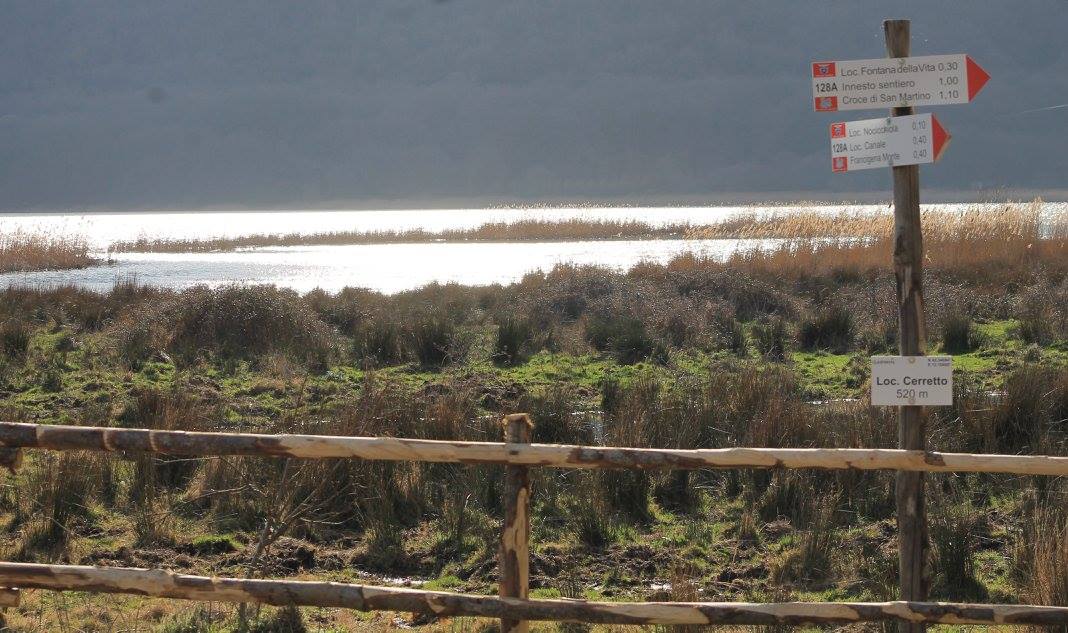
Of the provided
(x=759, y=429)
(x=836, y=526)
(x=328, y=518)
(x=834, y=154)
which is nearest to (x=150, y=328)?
(x=328, y=518)

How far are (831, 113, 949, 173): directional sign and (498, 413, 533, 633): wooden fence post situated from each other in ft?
5.97

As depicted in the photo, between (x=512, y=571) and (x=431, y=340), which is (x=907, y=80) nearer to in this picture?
(x=512, y=571)

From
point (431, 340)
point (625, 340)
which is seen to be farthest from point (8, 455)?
point (625, 340)

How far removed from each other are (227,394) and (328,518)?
14.8 ft

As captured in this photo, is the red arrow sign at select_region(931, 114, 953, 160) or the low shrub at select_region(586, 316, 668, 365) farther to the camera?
the low shrub at select_region(586, 316, 668, 365)

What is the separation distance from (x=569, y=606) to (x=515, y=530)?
37 cm

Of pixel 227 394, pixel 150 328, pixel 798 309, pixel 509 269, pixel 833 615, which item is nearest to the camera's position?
pixel 833 615

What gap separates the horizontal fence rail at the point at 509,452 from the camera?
13.4 feet

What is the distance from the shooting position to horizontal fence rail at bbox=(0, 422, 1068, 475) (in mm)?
4082

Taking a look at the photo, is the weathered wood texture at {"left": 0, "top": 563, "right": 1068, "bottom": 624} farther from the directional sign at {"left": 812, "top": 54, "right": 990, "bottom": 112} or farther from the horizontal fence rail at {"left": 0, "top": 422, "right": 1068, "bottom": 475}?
the directional sign at {"left": 812, "top": 54, "right": 990, "bottom": 112}

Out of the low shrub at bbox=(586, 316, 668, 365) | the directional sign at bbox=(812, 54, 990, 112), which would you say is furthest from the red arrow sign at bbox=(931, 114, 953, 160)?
the low shrub at bbox=(586, 316, 668, 365)

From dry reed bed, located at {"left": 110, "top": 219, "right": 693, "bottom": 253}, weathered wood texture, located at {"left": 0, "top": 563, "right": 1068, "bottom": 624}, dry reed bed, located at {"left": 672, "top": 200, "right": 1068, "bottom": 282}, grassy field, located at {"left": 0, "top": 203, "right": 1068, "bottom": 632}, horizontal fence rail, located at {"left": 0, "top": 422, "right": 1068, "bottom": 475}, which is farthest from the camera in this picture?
dry reed bed, located at {"left": 110, "top": 219, "right": 693, "bottom": 253}

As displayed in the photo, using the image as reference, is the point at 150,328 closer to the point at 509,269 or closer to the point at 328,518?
the point at 328,518

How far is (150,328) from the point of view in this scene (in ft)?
45.1
